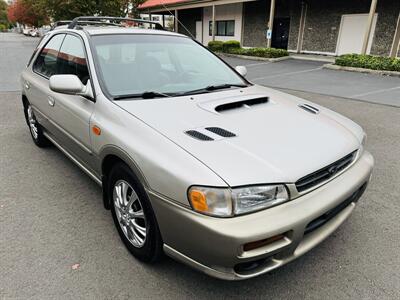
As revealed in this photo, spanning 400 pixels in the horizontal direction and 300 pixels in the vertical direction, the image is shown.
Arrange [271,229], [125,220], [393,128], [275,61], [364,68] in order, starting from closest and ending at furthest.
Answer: [271,229] < [125,220] < [393,128] < [364,68] < [275,61]

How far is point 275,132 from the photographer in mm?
2271

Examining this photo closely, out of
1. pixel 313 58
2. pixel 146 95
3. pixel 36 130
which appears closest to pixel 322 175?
pixel 146 95

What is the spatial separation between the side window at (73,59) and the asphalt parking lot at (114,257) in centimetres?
124

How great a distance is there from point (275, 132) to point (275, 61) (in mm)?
14626

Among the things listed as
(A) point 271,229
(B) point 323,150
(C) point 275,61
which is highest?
(B) point 323,150

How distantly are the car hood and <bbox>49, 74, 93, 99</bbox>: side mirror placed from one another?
39 centimetres

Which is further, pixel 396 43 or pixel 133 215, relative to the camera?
pixel 396 43

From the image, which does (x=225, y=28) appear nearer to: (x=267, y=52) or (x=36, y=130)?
(x=267, y=52)

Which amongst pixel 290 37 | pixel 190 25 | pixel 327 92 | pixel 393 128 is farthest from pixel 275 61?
Answer: pixel 190 25

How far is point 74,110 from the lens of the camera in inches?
118

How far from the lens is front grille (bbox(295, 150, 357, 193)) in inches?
77.0

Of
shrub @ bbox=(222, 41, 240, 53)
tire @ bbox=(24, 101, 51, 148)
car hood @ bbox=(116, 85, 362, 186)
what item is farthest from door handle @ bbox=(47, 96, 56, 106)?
shrub @ bbox=(222, 41, 240, 53)

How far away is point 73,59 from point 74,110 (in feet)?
1.96

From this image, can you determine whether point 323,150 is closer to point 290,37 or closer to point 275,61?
point 275,61
